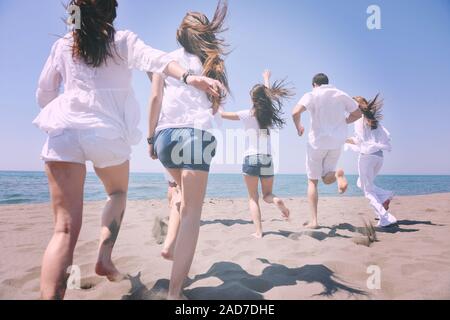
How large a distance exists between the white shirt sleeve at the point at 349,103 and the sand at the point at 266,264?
1709 millimetres

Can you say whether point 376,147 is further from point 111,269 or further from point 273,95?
point 111,269

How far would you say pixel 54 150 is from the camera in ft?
4.77

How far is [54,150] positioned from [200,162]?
2.56ft

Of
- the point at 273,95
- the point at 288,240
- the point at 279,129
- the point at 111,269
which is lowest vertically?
the point at 288,240

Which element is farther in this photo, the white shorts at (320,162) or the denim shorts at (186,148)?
the white shorts at (320,162)

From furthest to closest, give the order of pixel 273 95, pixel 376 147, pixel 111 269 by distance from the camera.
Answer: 1. pixel 376 147
2. pixel 273 95
3. pixel 111 269

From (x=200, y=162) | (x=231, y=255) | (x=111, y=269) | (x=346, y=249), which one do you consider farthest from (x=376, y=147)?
(x=111, y=269)

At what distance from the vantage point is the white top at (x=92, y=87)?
1.52 m

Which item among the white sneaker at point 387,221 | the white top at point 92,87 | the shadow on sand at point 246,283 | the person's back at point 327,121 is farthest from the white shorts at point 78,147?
the white sneaker at point 387,221

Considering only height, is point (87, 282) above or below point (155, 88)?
below

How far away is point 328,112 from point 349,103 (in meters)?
0.30

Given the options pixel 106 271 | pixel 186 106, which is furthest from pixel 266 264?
pixel 186 106

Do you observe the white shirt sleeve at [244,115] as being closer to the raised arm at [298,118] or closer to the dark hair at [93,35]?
the raised arm at [298,118]

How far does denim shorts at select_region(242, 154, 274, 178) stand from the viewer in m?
3.69
